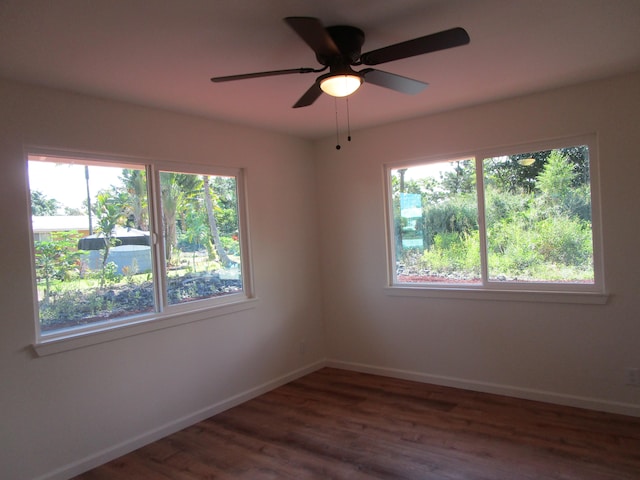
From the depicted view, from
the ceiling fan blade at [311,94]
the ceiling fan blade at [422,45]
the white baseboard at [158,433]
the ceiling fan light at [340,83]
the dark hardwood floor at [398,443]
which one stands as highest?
the ceiling fan blade at [422,45]

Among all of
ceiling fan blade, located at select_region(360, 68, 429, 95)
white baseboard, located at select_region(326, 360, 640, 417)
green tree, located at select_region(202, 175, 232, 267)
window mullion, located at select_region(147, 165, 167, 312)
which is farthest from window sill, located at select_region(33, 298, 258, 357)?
ceiling fan blade, located at select_region(360, 68, 429, 95)

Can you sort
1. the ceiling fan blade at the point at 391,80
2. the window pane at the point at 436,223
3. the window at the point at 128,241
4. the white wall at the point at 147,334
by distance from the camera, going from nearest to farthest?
the ceiling fan blade at the point at 391,80 → the white wall at the point at 147,334 → the window at the point at 128,241 → the window pane at the point at 436,223

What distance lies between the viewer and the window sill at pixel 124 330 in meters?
2.59

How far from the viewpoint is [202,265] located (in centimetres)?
356

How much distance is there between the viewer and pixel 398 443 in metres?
2.84

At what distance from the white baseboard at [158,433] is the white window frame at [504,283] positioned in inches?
60.3

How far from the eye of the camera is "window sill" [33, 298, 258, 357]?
2.59 metres

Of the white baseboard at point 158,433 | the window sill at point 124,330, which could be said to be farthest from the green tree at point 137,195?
the white baseboard at point 158,433

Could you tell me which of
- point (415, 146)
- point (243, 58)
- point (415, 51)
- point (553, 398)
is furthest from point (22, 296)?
point (553, 398)

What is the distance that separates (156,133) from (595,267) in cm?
358

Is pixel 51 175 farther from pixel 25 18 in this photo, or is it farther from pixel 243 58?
pixel 243 58

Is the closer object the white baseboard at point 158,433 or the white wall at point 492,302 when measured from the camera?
the white baseboard at point 158,433

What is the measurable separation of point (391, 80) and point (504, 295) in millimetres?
2213

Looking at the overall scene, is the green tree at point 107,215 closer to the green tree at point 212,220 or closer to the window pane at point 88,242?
the window pane at point 88,242
